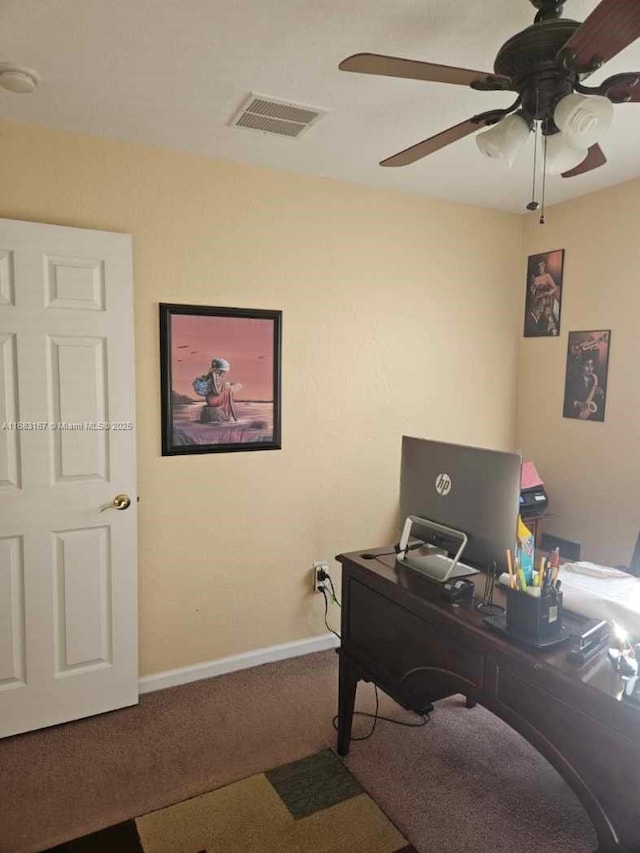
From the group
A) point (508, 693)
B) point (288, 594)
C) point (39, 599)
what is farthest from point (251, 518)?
point (508, 693)

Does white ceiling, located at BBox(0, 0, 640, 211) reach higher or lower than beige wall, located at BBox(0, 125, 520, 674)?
higher

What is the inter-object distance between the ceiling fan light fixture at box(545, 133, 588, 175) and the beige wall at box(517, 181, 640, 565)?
1.75 meters

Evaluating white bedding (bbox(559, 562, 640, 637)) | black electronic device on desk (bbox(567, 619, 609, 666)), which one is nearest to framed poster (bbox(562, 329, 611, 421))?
white bedding (bbox(559, 562, 640, 637))

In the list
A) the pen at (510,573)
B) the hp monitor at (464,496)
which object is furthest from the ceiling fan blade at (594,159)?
the pen at (510,573)

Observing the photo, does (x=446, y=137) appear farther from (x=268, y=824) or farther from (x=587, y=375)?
(x=268, y=824)

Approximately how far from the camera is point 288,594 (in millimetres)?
3162

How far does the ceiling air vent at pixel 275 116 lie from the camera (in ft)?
7.07

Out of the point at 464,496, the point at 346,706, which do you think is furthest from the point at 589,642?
the point at 346,706

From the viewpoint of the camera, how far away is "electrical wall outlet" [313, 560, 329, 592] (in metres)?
3.22

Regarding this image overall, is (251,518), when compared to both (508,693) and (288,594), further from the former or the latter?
(508,693)

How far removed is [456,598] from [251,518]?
1431 mm

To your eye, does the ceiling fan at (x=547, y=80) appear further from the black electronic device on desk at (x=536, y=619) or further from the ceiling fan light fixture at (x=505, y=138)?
the black electronic device on desk at (x=536, y=619)

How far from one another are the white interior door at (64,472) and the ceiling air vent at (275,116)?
0.75m

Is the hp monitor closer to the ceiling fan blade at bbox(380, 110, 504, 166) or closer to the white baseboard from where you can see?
the ceiling fan blade at bbox(380, 110, 504, 166)
